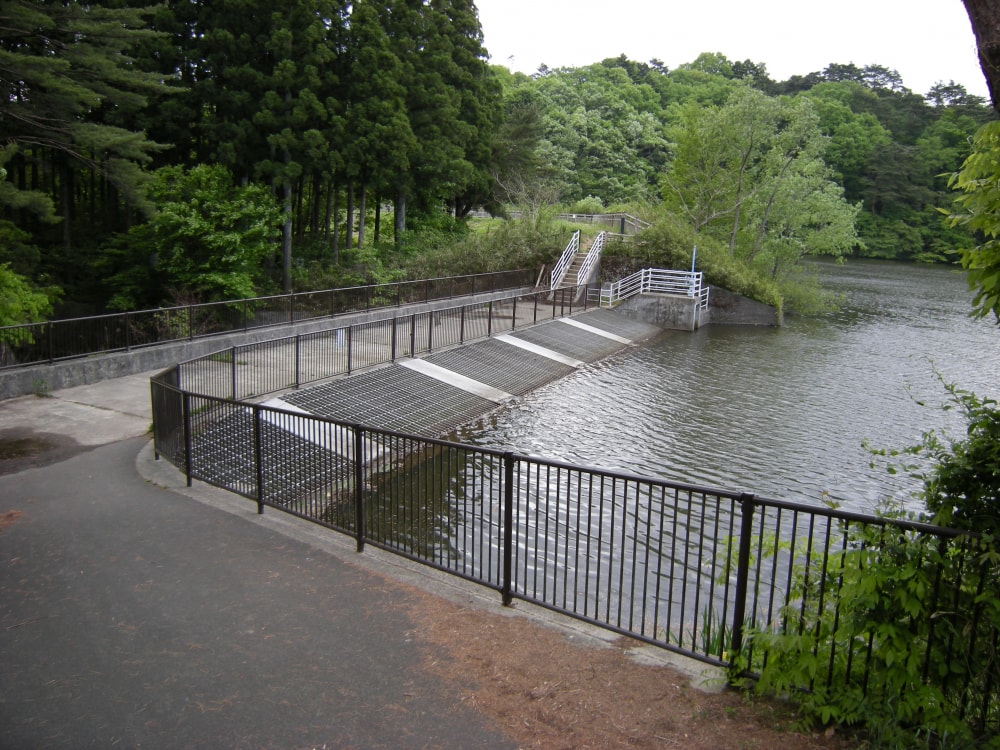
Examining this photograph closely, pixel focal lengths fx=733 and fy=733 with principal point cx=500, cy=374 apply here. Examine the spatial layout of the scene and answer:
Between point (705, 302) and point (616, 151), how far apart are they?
38.7 m

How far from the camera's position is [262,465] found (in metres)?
8.07

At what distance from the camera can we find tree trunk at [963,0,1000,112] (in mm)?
3449

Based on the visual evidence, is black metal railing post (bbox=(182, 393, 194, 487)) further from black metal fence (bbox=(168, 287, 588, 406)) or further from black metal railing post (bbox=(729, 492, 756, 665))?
black metal railing post (bbox=(729, 492, 756, 665))

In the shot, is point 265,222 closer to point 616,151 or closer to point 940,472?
point 940,472

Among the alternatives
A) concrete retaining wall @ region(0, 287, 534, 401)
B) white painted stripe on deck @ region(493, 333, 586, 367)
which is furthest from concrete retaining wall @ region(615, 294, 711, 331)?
concrete retaining wall @ region(0, 287, 534, 401)

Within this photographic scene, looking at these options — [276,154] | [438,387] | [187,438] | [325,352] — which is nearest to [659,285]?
[276,154]

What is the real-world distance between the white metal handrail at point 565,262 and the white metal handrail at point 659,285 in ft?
6.99

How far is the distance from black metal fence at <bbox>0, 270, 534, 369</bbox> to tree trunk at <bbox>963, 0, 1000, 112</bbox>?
14.5m

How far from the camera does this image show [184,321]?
1772cm

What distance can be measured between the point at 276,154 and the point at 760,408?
20.6 metres

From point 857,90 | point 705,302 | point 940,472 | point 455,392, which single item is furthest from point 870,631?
point 857,90

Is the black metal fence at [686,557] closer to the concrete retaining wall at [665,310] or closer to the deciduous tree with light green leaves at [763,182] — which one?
the concrete retaining wall at [665,310]

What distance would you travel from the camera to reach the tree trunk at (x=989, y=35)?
3.45 m

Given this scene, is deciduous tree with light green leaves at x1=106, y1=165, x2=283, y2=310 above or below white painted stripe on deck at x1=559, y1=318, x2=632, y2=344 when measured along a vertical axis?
above
